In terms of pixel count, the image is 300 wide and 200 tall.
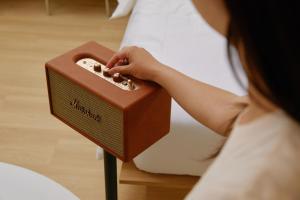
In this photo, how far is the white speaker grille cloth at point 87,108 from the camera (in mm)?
1124

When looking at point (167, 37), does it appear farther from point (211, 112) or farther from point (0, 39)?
point (0, 39)

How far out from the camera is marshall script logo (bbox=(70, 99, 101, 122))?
116cm

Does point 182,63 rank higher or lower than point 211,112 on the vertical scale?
lower

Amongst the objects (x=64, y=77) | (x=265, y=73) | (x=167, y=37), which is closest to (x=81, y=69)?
(x=64, y=77)

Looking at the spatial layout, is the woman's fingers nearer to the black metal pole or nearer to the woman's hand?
the woman's hand

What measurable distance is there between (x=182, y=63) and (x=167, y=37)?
18cm

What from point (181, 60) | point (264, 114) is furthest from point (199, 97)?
point (264, 114)

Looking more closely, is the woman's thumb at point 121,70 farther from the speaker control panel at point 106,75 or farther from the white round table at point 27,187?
the white round table at point 27,187

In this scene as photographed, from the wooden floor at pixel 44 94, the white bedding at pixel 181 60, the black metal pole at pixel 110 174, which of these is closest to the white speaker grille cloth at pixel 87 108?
the black metal pole at pixel 110 174

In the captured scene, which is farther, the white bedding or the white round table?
the white bedding

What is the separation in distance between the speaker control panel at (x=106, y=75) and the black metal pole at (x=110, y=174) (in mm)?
213

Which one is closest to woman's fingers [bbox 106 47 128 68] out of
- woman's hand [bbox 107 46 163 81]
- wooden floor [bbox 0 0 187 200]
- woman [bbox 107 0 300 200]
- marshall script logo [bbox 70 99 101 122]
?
woman's hand [bbox 107 46 163 81]

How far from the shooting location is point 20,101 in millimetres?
2215

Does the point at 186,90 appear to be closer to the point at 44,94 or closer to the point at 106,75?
the point at 106,75
